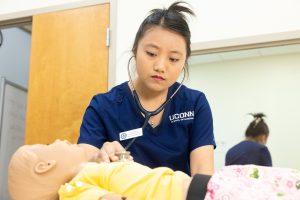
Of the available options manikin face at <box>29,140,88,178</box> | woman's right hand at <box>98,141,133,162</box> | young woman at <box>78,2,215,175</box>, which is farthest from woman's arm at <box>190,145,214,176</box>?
manikin face at <box>29,140,88,178</box>

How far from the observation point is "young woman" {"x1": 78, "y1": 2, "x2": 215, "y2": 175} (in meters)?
1.44

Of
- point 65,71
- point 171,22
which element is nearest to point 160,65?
point 171,22

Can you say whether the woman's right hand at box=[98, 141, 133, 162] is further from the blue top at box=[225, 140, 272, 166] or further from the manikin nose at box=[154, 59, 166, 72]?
the blue top at box=[225, 140, 272, 166]

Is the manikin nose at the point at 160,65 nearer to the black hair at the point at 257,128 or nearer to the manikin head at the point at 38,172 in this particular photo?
the manikin head at the point at 38,172

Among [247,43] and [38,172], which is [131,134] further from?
[247,43]

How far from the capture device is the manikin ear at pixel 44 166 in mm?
1218

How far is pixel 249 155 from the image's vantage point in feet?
8.95

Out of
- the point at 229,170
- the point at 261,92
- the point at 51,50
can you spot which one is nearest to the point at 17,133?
the point at 51,50

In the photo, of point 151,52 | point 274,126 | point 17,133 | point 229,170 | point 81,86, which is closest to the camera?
point 229,170

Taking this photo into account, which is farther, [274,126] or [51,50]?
[274,126]

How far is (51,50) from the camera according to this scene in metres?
3.18

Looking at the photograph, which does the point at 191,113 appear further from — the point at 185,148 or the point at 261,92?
the point at 261,92

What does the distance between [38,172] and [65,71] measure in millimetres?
1954

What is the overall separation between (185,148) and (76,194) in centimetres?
53
